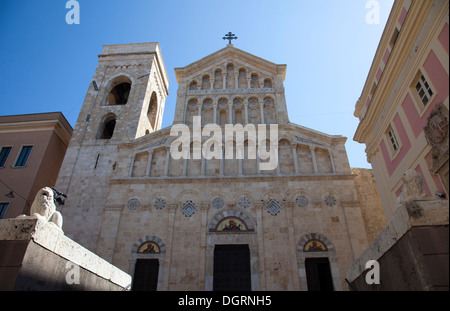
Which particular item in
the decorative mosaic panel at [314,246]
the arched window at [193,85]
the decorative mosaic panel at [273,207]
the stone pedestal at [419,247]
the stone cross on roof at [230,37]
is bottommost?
the stone pedestal at [419,247]

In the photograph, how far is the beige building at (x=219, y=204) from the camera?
1537 cm

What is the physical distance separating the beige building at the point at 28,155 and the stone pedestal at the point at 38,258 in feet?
44.0

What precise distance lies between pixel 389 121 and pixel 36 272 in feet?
46.1

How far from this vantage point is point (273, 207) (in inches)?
667

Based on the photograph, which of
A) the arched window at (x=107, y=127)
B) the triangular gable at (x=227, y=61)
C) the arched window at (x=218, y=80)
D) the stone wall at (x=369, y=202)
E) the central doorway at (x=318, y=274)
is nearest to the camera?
the central doorway at (x=318, y=274)

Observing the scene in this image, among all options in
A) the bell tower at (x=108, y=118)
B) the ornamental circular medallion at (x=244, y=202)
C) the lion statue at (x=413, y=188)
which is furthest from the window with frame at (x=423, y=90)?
the bell tower at (x=108, y=118)

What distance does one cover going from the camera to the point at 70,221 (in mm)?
17562

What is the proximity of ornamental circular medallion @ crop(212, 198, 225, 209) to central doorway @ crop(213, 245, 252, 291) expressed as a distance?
218 cm

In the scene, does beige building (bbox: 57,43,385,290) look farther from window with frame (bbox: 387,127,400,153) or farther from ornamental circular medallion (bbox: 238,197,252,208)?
window with frame (bbox: 387,127,400,153)

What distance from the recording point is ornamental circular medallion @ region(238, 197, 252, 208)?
17.1m

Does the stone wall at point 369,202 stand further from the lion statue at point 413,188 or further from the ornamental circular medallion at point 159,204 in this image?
the lion statue at point 413,188

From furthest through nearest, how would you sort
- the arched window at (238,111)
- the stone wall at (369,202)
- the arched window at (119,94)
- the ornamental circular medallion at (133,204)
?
the arched window at (119,94) < the arched window at (238,111) < the ornamental circular medallion at (133,204) < the stone wall at (369,202)
